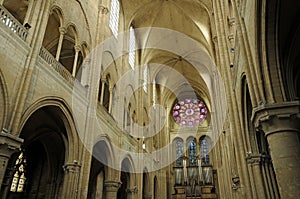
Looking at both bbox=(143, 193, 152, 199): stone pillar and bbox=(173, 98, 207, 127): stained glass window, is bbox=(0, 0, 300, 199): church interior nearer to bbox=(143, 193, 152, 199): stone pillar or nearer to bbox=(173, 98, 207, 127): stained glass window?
bbox=(143, 193, 152, 199): stone pillar

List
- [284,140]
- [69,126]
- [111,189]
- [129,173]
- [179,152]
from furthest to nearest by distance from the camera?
[179,152]
[129,173]
[111,189]
[69,126]
[284,140]

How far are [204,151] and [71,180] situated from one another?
22821 mm

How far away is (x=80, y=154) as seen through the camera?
438 inches

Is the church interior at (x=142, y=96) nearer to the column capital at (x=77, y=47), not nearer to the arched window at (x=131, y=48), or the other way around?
the column capital at (x=77, y=47)

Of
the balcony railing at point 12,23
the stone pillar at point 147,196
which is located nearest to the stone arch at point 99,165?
the stone pillar at point 147,196

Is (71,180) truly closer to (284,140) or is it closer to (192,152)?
(284,140)

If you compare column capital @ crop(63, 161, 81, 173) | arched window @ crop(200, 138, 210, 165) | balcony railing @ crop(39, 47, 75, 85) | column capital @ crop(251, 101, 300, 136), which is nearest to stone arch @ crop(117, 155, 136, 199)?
column capital @ crop(63, 161, 81, 173)

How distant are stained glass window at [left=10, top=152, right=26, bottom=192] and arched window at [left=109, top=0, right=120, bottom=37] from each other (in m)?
9.82

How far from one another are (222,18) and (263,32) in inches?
320

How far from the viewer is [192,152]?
103 feet

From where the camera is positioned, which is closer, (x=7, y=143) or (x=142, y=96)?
(x=7, y=143)

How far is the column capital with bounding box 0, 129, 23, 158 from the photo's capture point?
7070 millimetres

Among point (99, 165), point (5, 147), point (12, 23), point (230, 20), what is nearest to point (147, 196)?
point (99, 165)

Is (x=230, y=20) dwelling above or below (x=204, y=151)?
above
